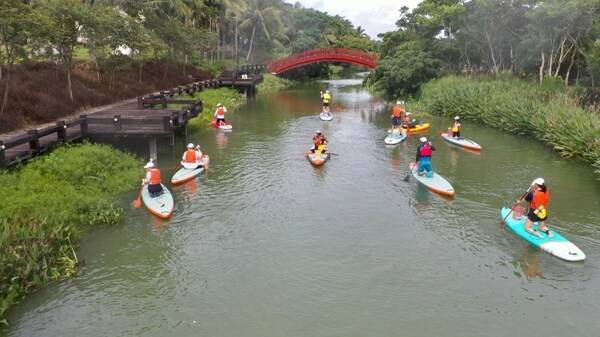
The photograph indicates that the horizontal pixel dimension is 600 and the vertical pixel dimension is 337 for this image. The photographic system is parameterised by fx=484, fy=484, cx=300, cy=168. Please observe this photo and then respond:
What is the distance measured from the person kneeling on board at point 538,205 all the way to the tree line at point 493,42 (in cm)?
1692

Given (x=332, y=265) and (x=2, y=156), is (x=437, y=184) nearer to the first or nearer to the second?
(x=332, y=265)

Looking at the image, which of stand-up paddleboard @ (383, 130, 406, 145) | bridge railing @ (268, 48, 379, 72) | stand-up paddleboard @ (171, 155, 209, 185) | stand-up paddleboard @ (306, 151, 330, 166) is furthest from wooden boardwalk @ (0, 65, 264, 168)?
bridge railing @ (268, 48, 379, 72)

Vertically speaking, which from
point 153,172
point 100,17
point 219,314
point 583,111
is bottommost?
point 219,314

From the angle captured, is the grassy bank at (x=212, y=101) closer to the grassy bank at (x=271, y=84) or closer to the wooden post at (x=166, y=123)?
the wooden post at (x=166, y=123)

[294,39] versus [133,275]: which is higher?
[294,39]

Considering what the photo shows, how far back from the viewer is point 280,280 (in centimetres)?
1179

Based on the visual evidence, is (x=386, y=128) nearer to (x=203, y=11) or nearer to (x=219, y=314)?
(x=219, y=314)

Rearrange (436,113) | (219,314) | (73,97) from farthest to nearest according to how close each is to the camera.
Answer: (436,113), (73,97), (219,314)

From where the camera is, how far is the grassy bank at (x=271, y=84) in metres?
61.3

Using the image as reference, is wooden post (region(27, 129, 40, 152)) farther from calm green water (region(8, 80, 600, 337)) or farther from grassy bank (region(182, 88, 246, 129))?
grassy bank (region(182, 88, 246, 129))

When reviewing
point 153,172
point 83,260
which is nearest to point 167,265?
point 83,260

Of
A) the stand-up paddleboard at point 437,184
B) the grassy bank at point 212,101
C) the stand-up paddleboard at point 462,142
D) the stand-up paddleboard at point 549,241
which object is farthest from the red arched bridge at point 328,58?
the stand-up paddleboard at point 549,241

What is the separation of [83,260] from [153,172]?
441 centimetres

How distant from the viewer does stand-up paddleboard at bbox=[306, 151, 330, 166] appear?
22141mm
